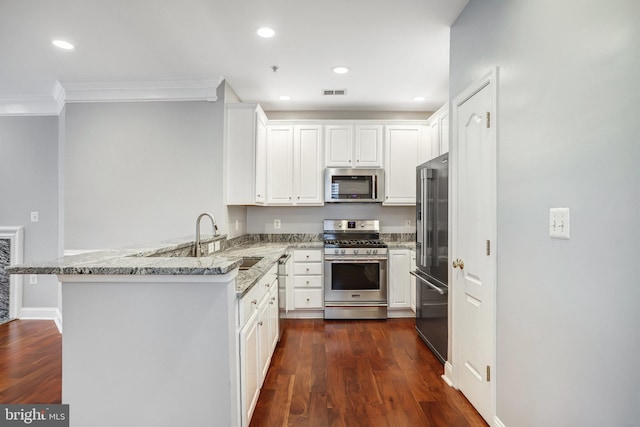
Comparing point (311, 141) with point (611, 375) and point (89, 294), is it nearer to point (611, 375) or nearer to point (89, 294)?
point (89, 294)

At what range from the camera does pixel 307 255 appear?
380cm

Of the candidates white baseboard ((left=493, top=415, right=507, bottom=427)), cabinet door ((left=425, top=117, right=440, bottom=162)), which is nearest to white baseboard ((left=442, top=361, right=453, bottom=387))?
white baseboard ((left=493, top=415, right=507, bottom=427))

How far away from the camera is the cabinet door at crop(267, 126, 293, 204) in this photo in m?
4.03

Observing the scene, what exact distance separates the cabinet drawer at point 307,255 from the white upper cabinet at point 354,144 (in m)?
1.12

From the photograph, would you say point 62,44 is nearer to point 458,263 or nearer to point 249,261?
point 249,261

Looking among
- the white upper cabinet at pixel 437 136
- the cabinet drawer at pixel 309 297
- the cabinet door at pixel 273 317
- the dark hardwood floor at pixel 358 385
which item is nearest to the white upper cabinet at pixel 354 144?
the white upper cabinet at pixel 437 136

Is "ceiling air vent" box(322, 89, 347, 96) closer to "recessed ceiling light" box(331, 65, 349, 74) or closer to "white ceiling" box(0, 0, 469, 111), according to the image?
"white ceiling" box(0, 0, 469, 111)

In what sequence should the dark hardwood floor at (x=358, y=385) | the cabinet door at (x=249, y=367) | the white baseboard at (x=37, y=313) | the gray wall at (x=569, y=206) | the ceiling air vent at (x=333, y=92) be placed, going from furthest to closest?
the white baseboard at (x=37, y=313) < the ceiling air vent at (x=333, y=92) < the dark hardwood floor at (x=358, y=385) < the cabinet door at (x=249, y=367) < the gray wall at (x=569, y=206)

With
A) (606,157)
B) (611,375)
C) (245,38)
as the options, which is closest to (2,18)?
(245,38)

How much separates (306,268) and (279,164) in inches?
53.1

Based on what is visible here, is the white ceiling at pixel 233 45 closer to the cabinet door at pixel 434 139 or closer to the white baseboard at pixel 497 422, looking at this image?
the cabinet door at pixel 434 139

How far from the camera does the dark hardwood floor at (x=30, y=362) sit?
223 cm

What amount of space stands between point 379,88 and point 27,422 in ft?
12.5

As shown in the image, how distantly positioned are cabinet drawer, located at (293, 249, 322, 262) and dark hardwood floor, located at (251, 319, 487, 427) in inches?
32.9
